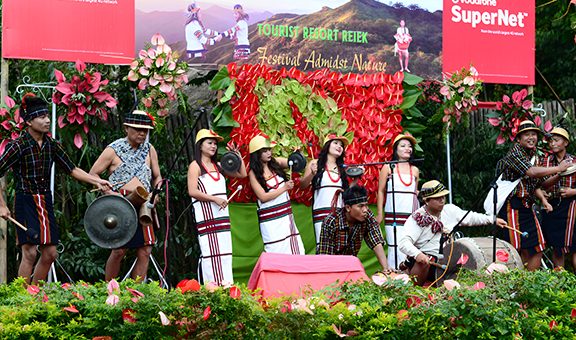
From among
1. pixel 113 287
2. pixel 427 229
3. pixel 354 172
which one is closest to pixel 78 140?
pixel 354 172

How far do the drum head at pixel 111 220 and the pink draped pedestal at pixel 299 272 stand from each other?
1.87m

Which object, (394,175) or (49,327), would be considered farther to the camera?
(394,175)

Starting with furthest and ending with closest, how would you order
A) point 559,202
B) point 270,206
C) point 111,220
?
point 559,202 < point 270,206 < point 111,220

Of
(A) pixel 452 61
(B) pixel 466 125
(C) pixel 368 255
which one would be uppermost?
(A) pixel 452 61

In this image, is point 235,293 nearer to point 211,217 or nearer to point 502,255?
point 211,217

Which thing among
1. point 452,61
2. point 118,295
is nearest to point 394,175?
point 452,61

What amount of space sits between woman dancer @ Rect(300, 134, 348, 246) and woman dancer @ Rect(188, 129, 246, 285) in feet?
2.92

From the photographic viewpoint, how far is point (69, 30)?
836cm

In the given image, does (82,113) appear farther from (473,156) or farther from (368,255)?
(473,156)

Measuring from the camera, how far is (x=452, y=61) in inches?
395

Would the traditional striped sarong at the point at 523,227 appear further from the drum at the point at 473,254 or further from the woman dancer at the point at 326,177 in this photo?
the woman dancer at the point at 326,177

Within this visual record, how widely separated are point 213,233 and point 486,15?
12.9 feet

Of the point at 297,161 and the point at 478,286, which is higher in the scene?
the point at 297,161

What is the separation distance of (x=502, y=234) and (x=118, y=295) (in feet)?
18.3
